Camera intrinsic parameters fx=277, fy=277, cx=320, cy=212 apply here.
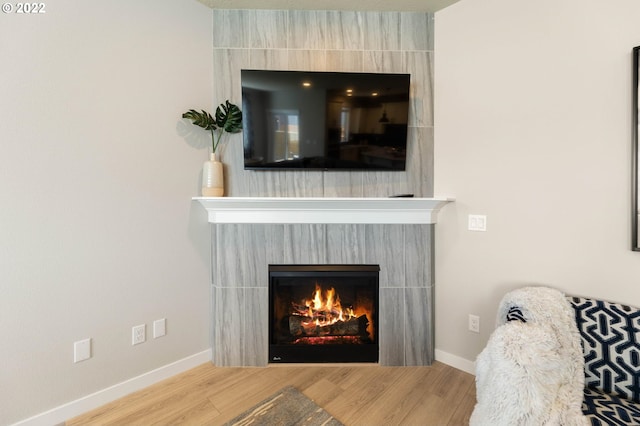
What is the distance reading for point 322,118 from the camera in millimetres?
2035

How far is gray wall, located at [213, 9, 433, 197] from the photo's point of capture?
216 cm

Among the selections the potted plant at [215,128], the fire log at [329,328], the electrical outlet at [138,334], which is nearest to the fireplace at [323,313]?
the fire log at [329,328]

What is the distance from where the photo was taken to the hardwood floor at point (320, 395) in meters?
1.62

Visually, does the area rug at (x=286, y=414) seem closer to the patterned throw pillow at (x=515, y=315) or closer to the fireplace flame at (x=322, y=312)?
the fireplace flame at (x=322, y=312)

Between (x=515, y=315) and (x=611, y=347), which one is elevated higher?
(x=515, y=315)

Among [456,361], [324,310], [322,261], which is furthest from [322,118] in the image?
[456,361]

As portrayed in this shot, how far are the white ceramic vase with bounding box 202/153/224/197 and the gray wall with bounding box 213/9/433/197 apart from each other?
0.43 feet

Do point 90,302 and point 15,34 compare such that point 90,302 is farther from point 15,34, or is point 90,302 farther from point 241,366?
point 15,34

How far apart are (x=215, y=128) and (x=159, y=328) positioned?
1528 millimetres

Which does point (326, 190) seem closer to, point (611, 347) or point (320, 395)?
point (320, 395)

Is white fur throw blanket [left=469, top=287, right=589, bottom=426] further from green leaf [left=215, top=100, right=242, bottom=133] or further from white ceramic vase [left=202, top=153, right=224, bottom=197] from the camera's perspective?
green leaf [left=215, top=100, right=242, bottom=133]

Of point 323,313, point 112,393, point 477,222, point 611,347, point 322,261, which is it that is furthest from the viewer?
point 323,313

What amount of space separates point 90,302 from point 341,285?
1.66 m

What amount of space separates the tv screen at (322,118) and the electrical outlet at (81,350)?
4.91 ft
